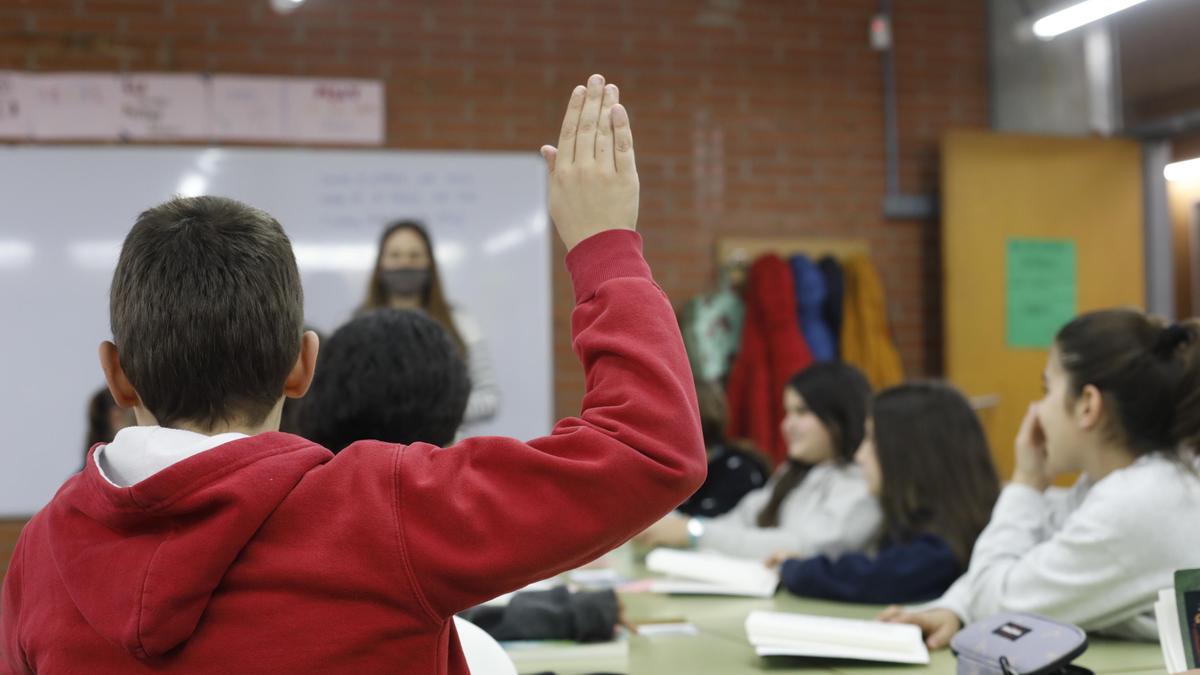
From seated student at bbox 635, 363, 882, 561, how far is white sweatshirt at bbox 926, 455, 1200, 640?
0.89m

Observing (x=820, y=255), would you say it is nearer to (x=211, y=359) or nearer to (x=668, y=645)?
(x=668, y=645)

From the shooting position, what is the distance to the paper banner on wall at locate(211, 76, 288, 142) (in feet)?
14.2

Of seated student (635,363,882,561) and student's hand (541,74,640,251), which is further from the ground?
student's hand (541,74,640,251)

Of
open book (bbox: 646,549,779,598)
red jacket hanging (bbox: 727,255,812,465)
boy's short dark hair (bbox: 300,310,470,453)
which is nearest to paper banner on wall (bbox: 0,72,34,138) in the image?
red jacket hanging (bbox: 727,255,812,465)

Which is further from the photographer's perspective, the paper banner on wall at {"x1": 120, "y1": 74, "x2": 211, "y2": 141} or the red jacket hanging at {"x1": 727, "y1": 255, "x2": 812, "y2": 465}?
the red jacket hanging at {"x1": 727, "y1": 255, "x2": 812, "y2": 465}

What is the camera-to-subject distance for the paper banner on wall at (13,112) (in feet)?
13.7

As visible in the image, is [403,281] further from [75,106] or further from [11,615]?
[11,615]

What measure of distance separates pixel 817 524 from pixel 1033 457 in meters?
0.74

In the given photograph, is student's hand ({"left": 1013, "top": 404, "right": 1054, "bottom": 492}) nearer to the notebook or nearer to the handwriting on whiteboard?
the notebook

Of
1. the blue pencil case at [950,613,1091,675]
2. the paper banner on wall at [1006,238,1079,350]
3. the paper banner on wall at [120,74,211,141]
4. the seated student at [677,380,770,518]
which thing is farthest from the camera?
the paper banner on wall at [1006,238,1079,350]

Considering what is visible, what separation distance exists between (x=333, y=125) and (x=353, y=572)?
3.79 m

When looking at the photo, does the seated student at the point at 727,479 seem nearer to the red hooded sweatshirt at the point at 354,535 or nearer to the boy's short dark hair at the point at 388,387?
the boy's short dark hair at the point at 388,387

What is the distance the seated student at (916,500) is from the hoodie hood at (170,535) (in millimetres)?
1510

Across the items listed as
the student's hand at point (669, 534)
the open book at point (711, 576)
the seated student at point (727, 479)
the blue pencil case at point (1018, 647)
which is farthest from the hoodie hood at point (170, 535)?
the seated student at point (727, 479)
